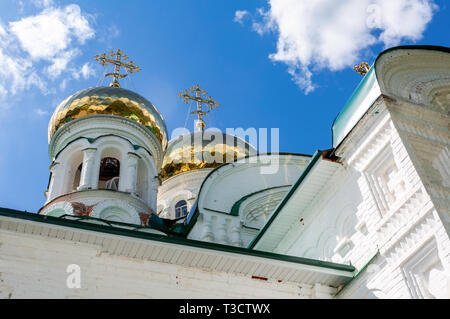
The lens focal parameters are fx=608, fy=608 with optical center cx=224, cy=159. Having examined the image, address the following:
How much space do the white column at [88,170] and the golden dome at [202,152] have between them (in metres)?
4.27

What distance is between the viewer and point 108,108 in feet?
47.3

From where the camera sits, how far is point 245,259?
21.4ft

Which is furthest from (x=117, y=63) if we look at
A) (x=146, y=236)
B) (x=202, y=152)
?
(x=146, y=236)

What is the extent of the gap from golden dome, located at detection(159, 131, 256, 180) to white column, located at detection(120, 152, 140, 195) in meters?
3.72

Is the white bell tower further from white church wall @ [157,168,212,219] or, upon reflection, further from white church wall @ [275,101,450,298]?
white church wall @ [275,101,450,298]

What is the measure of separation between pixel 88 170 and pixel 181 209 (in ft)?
14.4

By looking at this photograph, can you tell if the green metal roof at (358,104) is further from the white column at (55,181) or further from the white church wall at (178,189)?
the white church wall at (178,189)

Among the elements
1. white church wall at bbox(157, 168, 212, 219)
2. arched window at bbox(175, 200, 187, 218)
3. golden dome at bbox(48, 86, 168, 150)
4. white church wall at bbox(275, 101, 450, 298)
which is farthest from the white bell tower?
white church wall at bbox(275, 101, 450, 298)

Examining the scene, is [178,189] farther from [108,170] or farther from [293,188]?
[293,188]

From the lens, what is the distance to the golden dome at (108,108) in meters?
14.4

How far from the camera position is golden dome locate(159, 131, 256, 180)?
17078mm

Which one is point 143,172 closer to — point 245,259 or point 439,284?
point 245,259
